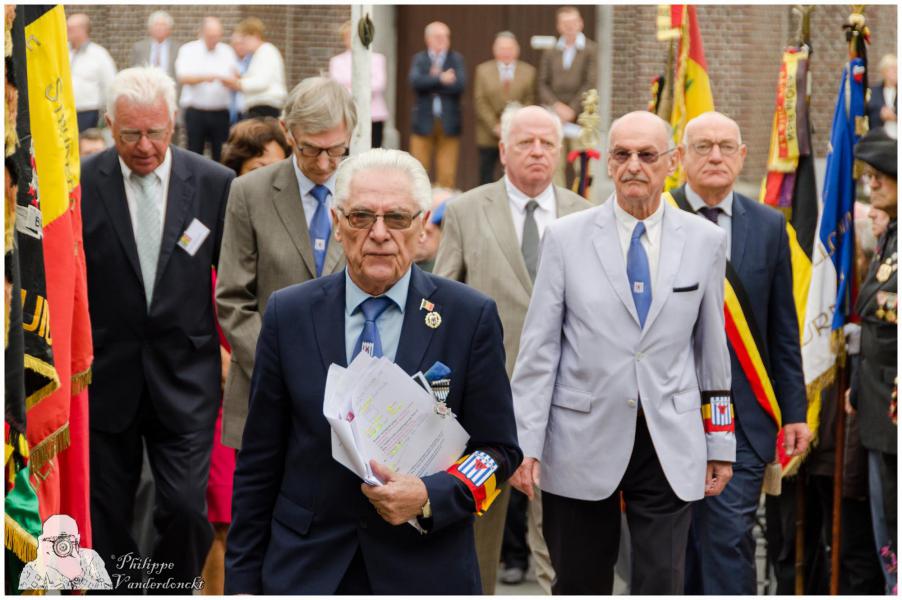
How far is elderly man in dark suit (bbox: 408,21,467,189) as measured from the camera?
1822cm

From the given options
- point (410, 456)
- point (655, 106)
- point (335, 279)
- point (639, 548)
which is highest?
point (655, 106)

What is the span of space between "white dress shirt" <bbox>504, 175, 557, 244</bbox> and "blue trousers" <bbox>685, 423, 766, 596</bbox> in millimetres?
1417

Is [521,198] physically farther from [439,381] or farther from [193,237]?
[439,381]

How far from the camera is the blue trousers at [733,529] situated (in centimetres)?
695

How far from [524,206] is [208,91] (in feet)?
34.7

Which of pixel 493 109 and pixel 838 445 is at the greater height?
pixel 493 109

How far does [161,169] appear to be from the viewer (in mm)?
6953

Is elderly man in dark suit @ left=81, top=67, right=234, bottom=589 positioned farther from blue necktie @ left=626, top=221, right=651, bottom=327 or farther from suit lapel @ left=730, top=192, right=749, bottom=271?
suit lapel @ left=730, top=192, right=749, bottom=271

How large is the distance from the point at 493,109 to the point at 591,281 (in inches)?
497

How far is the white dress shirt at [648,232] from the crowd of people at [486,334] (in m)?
0.01

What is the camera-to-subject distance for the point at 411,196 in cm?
446

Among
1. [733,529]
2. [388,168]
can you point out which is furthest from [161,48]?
[388,168]

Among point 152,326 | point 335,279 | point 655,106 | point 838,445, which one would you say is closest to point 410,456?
point 335,279

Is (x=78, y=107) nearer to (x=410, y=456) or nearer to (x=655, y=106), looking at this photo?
(x=655, y=106)
